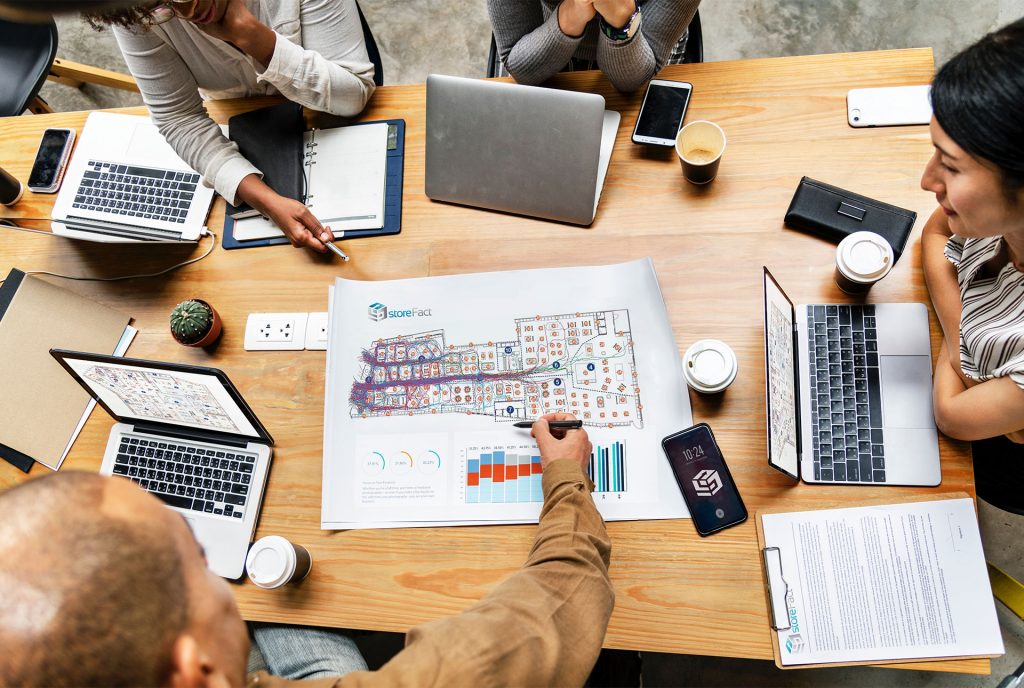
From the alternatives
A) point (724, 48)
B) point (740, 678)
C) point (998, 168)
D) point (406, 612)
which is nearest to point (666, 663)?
point (740, 678)

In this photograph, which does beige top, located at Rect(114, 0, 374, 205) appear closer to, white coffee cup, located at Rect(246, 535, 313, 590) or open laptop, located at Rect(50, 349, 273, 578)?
open laptop, located at Rect(50, 349, 273, 578)

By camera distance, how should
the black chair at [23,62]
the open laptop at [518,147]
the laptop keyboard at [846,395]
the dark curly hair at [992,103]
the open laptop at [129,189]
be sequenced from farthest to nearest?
the black chair at [23,62] → the open laptop at [129,189] → the open laptop at [518,147] → the laptop keyboard at [846,395] → the dark curly hair at [992,103]

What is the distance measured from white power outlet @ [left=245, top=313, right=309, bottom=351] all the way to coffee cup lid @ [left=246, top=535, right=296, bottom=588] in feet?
1.16

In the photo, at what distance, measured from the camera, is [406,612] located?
1.11m

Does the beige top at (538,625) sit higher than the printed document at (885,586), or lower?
higher

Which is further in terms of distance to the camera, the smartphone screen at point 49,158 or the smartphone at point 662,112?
the smartphone screen at point 49,158

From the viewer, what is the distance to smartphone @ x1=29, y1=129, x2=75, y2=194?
1.45m

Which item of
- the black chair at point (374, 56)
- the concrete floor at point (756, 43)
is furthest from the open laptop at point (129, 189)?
the concrete floor at point (756, 43)

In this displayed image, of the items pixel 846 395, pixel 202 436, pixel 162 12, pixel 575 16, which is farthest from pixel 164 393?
pixel 846 395

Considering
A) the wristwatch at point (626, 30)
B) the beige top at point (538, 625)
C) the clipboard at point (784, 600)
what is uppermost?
the wristwatch at point (626, 30)

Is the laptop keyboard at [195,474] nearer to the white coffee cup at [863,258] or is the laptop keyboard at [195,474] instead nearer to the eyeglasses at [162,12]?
the eyeglasses at [162,12]

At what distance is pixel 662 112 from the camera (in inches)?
50.1

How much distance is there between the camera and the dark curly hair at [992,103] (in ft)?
2.67

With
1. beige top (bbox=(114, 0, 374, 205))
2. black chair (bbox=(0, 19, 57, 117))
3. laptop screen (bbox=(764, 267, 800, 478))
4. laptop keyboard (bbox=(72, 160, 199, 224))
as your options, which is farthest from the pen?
black chair (bbox=(0, 19, 57, 117))
